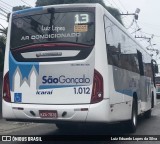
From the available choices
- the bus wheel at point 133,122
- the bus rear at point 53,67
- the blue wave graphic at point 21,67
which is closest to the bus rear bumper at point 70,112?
the bus rear at point 53,67

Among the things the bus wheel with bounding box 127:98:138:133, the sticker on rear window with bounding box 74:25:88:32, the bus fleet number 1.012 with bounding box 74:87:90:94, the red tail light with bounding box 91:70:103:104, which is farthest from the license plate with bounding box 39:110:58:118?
the bus wheel with bounding box 127:98:138:133

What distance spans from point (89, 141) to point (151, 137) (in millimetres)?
2069

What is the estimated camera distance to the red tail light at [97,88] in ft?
28.9

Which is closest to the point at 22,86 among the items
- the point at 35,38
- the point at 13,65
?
the point at 13,65

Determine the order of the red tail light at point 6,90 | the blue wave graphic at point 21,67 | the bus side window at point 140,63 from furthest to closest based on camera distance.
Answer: the bus side window at point 140,63
the red tail light at point 6,90
the blue wave graphic at point 21,67

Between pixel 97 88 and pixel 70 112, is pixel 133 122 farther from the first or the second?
pixel 70 112

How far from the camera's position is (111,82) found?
30.5 ft

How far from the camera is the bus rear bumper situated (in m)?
8.72

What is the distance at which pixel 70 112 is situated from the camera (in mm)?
8805

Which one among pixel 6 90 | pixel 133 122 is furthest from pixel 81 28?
pixel 133 122

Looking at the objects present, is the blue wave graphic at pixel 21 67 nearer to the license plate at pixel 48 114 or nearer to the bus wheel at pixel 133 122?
the license plate at pixel 48 114

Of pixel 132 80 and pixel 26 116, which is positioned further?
pixel 132 80

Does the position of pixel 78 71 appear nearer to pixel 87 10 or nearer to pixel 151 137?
pixel 87 10

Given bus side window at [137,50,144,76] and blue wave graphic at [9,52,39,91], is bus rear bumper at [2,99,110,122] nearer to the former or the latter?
blue wave graphic at [9,52,39,91]
